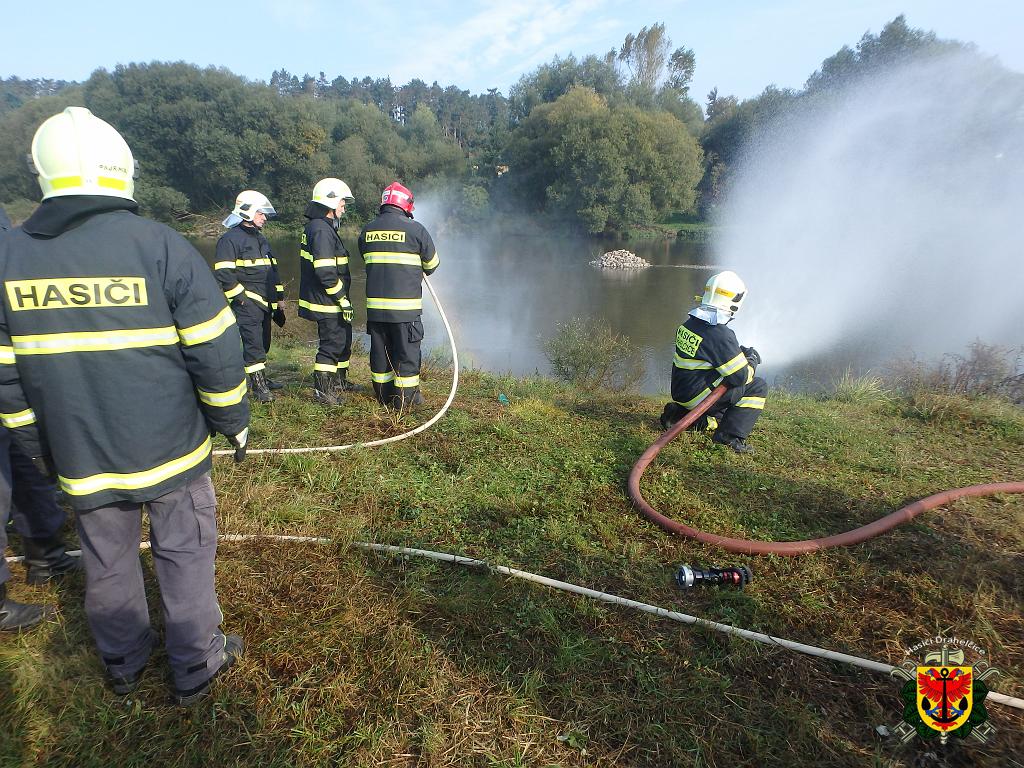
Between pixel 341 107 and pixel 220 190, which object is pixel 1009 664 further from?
pixel 341 107

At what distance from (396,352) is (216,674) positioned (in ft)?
11.7

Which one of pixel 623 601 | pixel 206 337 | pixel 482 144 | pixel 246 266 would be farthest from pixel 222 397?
pixel 482 144

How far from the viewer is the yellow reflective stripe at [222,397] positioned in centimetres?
222

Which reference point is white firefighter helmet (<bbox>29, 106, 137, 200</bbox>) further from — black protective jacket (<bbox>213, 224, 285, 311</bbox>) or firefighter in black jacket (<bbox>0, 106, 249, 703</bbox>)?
black protective jacket (<bbox>213, 224, 285, 311</bbox>)

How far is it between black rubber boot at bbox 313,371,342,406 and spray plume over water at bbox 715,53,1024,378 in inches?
499

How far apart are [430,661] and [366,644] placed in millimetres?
329

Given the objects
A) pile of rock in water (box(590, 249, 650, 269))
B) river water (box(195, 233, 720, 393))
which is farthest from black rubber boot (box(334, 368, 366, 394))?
pile of rock in water (box(590, 249, 650, 269))

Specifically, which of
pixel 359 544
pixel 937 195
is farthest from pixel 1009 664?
pixel 937 195

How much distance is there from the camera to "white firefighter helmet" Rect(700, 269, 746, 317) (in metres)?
4.99

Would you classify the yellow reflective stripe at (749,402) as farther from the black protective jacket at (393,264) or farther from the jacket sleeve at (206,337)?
the jacket sleeve at (206,337)

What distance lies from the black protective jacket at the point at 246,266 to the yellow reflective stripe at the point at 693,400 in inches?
191

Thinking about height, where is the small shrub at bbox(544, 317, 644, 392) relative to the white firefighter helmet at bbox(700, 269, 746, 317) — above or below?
below

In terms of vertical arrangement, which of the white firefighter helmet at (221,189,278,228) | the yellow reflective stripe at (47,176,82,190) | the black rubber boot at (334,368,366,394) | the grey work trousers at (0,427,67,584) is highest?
the yellow reflective stripe at (47,176,82,190)

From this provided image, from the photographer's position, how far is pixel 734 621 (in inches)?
109
